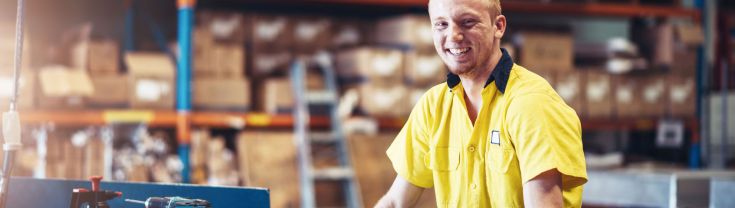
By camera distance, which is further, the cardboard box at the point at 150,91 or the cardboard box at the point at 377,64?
the cardboard box at the point at 377,64

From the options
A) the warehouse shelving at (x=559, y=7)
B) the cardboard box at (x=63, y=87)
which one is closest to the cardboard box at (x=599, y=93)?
the warehouse shelving at (x=559, y=7)

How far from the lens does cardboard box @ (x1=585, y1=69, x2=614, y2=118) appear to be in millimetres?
8930

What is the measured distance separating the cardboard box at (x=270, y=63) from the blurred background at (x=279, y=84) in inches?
0.4

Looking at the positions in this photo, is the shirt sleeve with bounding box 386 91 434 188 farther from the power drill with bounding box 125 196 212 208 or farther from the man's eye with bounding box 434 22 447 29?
the power drill with bounding box 125 196 212 208

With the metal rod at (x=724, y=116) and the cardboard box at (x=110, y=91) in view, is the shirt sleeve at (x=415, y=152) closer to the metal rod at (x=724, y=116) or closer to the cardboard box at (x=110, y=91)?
the cardboard box at (x=110, y=91)

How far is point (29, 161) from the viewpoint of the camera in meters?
7.16

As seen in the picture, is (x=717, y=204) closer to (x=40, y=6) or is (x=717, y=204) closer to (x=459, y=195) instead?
(x=459, y=195)

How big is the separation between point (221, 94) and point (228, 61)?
256mm

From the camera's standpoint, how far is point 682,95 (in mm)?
9391

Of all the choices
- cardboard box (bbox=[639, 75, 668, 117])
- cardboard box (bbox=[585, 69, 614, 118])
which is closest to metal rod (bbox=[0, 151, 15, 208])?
cardboard box (bbox=[585, 69, 614, 118])

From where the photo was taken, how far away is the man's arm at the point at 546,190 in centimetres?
224

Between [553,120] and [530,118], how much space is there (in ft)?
0.16

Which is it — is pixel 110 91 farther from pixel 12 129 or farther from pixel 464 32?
pixel 464 32

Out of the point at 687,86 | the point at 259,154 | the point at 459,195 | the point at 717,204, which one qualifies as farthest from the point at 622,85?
the point at 459,195
